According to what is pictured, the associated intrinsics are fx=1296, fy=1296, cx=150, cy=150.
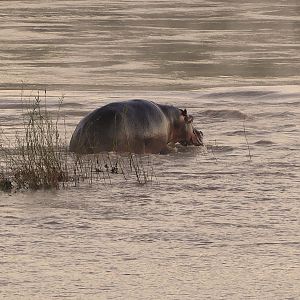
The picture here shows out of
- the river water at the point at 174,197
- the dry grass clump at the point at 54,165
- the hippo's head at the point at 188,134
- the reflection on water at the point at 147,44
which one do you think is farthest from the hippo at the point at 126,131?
the reflection on water at the point at 147,44

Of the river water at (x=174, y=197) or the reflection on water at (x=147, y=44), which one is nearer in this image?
the river water at (x=174, y=197)

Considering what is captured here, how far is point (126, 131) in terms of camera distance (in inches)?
448

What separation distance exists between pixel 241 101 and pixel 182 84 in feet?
8.41

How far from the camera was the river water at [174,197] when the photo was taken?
7117 mm

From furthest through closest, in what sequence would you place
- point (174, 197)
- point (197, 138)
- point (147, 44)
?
1. point (147, 44)
2. point (197, 138)
3. point (174, 197)

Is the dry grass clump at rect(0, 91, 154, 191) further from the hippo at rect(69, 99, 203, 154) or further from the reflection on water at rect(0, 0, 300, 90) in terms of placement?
the reflection on water at rect(0, 0, 300, 90)

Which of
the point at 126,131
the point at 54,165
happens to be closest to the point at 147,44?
the point at 126,131

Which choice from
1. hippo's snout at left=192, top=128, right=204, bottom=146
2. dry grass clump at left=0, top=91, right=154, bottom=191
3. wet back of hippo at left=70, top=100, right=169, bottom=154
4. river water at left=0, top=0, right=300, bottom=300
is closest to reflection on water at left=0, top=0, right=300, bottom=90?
river water at left=0, top=0, right=300, bottom=300

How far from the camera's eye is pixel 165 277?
7.14 m

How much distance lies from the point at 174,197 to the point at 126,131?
6.74 feet

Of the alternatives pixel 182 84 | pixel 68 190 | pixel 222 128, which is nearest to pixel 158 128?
pixel 222 128

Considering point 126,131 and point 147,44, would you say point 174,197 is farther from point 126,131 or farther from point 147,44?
point 147,44

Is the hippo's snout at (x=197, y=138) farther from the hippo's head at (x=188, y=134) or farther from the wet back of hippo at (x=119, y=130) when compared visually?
the wet back of hippo at (x=119, y=130)

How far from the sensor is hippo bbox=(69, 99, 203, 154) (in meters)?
11.2
